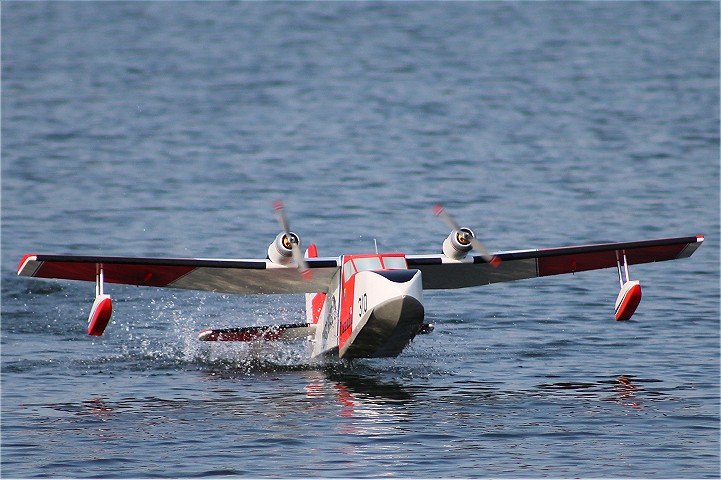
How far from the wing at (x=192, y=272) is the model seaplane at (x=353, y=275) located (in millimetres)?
21

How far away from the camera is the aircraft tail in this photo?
2414 cm

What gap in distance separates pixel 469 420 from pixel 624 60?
213ft

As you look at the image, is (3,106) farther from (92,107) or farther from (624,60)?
(624,60)

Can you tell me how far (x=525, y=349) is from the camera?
2414 centimetres

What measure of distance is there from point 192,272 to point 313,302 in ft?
13.1

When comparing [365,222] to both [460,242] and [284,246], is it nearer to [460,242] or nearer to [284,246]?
[460,242]

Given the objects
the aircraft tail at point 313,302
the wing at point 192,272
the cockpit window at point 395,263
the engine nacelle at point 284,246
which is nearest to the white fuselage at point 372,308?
the cockpit window at point 395,263

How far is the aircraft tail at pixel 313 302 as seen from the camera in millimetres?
24141

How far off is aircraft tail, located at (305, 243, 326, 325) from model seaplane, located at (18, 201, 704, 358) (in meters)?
0.03

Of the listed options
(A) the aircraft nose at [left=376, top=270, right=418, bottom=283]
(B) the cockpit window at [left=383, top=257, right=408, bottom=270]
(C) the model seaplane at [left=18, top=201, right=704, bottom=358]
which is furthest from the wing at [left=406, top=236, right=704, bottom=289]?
(A) the aircraft nose at [left=376, top=270, right=418, bottom=283]

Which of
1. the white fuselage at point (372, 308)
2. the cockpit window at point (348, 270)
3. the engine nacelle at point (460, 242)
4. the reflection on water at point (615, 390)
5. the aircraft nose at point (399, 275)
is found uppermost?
the engine nacelle at point (460, 242)

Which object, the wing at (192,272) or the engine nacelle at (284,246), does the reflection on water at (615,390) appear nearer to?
the wing at (192,272)

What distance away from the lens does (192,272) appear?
21.9m

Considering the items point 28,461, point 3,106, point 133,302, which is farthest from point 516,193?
point 3,106
